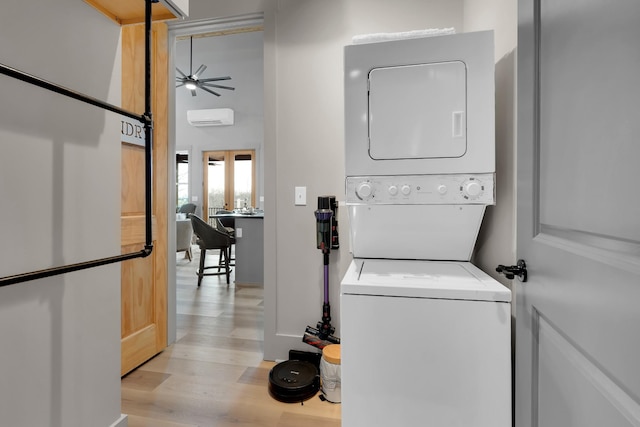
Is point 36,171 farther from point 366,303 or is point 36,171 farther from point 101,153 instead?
point 366,303

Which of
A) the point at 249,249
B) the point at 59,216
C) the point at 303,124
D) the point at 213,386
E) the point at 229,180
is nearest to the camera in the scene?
the point at 59,216

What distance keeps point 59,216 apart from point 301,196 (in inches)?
51.0

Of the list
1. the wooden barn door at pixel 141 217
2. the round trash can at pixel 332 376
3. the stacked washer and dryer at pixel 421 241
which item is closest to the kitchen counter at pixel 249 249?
the wooden barn door at pixel 141 217

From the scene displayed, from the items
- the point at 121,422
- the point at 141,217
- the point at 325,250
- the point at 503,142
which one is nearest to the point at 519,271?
the point at 503,142

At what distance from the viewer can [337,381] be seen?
1.69m

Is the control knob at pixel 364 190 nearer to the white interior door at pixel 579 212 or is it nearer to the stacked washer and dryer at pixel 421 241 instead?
the stacked washer and dryer at pixel 421 241

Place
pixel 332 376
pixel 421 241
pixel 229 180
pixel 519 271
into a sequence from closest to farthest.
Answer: pixel 519 271 → pixel 421 241 → pixel 332 376 → pixel 229 180

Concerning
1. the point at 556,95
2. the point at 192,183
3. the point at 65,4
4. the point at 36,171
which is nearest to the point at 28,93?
the point at 36,171

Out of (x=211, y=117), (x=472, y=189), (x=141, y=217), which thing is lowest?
(x=141, y=217)

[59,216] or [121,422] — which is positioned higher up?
[59,216]

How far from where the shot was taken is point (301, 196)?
Result: 211cm

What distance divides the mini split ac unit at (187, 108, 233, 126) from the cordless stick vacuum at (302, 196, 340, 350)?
235 inches

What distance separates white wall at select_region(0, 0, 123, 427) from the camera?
907 mm

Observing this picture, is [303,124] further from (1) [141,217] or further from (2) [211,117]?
(2) [211,117]
